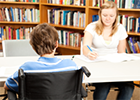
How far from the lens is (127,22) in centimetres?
301

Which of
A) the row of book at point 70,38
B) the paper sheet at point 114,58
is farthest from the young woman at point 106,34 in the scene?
the row of book at point 70,38

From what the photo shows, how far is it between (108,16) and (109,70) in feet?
2.58

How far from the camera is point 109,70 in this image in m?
1.56

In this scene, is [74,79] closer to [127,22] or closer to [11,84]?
[11,84]

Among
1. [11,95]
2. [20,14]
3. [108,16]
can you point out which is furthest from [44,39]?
[20,14]

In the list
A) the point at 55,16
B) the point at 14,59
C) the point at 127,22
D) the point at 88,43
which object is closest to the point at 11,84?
the point at 14,59

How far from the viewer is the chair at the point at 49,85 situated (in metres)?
1.07

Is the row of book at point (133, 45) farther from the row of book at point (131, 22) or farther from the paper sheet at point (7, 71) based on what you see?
the paper sheet at point (7, 71)

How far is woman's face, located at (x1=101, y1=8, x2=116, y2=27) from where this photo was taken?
2.15m

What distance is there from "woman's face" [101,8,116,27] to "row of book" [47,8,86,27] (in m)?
1.11

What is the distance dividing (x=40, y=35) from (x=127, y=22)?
2.14 m

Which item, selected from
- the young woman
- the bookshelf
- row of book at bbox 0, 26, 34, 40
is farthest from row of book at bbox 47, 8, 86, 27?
the young woman

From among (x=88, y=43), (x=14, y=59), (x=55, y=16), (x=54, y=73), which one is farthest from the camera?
(x=55, y=16)

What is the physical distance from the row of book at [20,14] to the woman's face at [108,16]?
1.73m
